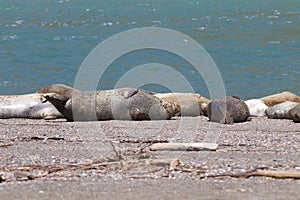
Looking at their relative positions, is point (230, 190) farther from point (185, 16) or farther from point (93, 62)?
point (185, 16)

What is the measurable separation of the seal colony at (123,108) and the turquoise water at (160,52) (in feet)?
16.4

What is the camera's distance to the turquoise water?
58.7 feet

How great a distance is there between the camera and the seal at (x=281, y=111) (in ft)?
34.6

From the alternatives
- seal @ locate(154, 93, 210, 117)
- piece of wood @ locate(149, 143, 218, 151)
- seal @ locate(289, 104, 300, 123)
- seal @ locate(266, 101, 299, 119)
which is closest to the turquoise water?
seal @ locate(154, 93, 210, 117)

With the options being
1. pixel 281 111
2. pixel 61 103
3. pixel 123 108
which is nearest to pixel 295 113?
pixel 281 111

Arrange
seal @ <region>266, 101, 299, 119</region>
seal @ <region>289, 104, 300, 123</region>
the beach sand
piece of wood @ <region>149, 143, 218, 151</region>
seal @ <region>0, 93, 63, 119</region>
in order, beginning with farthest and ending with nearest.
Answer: seal @ <region>0, 93, 63, 119</region> → seal @ <region>266, 101, 299, 119</region> → seal @ <region>289, 104, 300, 123</region> → piece of wood @ <region>149, 143, 218, 151</region> → the beach sand

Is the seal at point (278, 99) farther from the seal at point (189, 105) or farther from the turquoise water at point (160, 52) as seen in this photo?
the turquoise water at point (160, 52)

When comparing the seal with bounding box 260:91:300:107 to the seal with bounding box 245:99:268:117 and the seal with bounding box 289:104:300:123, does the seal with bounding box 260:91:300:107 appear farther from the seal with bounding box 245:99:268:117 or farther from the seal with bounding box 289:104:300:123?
the seal with bounding box 289:104:300:123

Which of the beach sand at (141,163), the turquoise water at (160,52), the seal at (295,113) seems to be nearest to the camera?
the beach sand at (141,163)

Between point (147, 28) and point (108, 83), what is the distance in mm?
14948

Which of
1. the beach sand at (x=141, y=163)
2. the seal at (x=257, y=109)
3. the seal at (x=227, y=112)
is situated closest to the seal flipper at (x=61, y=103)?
the beach sand at (x=141, y=163)

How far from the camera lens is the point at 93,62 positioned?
2147cm

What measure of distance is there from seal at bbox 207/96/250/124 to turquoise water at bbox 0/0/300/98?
5416mm

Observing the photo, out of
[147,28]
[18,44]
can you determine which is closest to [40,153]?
[18,44]
